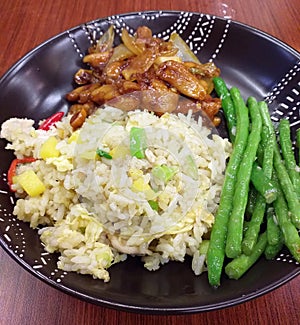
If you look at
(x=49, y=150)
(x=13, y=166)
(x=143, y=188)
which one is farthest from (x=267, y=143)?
(x=13, y=166)

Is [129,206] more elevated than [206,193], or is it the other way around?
[206,193]

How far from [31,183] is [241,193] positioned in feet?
4.04

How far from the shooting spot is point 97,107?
2.92 m

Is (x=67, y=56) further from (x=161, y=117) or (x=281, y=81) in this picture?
(x=281, y=81)

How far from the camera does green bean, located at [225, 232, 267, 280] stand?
205cm

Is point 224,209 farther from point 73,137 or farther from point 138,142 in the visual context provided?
point 73,137

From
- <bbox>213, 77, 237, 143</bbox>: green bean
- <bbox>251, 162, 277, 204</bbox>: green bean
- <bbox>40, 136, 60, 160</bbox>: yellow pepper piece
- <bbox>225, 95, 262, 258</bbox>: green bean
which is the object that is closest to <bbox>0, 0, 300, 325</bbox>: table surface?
<bbox>225, 95, 262, 258</bbox>: green bean

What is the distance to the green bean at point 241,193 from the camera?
2098 millimetres

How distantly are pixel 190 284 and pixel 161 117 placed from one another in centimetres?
114

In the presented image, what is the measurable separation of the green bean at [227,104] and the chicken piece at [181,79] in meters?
0.18

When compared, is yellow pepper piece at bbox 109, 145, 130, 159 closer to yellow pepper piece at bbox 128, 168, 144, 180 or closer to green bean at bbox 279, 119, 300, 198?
yellow pepper piece at bbox 128, 168, 144, 180

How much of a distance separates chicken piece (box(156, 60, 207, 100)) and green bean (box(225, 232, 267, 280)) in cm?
116

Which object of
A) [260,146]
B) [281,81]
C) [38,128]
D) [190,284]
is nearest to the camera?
[190,284]

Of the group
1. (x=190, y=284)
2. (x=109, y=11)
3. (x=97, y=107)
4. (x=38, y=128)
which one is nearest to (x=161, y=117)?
(x=97, y=107)
